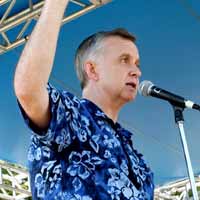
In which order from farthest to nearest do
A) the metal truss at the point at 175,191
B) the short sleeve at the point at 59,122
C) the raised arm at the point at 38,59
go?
the metal truss at the point at 175,191 < the short sleeve at the point at 59,122 < the raised arm at the point at 38,59

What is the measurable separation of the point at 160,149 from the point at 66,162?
4.71 meters

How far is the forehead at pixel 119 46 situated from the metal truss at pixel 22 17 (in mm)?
2727

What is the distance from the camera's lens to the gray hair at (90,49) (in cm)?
157

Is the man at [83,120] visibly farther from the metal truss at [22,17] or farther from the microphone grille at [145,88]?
the metal truss at [22,17]

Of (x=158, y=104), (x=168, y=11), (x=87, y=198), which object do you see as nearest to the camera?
(x=87, y=198)

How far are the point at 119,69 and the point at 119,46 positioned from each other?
0.08 m

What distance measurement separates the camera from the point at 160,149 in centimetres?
597

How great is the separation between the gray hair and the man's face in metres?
0.01

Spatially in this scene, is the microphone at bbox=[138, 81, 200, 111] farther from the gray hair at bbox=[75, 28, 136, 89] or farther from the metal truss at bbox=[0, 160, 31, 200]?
the metal truss at bbox=[0, 160, 31, 200]

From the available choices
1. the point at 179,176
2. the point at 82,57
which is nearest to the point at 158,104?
the point at 179,176

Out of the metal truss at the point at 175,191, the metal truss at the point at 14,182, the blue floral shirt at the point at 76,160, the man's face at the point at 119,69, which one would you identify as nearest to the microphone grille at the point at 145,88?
the man's face at the point at 119,69

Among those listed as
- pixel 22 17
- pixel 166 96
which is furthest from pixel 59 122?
pixel 22 17

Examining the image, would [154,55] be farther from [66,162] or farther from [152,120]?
[66,162]

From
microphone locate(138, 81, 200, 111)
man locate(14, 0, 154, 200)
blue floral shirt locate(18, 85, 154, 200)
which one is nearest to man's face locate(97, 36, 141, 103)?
man locate(14, 0, 154, 200)
